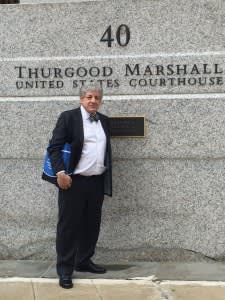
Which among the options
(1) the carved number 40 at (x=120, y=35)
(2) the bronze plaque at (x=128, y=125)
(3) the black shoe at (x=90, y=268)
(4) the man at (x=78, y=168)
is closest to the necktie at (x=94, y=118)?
(4) the man at (x=78, y=168)

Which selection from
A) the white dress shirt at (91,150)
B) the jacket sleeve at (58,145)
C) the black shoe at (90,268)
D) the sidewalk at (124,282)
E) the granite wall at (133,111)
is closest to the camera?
the sidewalk at (124,282)

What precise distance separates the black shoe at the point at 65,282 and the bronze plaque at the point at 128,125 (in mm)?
1435

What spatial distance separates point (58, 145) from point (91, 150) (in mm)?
290

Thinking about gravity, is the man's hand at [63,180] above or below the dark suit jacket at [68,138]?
below

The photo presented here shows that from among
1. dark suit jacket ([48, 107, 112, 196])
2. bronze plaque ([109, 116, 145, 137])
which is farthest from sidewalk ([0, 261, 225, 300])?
bronze plaque ([109, 116, 145, 137])

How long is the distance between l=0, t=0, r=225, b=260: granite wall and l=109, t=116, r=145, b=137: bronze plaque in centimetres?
7

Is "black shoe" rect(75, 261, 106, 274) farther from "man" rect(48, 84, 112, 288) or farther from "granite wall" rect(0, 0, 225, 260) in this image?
"granite wall" rect(0, 0, 225, 260)

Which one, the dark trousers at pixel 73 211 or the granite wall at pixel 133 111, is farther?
the granite wall at pixel 133 111

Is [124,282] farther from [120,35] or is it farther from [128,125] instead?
[120,35]

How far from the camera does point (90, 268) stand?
4965 millimetres

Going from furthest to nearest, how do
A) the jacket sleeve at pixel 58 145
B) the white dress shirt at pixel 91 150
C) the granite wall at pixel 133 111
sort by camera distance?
the granite wall at pixel 133 111 < the white dress shirt at pixel 91 150 < the jacket sleeve at pixel 58 145

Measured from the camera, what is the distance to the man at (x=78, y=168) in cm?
455

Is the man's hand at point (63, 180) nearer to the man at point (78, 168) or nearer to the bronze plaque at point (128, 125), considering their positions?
the man at point (78, 168)

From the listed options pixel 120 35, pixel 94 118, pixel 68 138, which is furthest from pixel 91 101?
pixel 120 35
